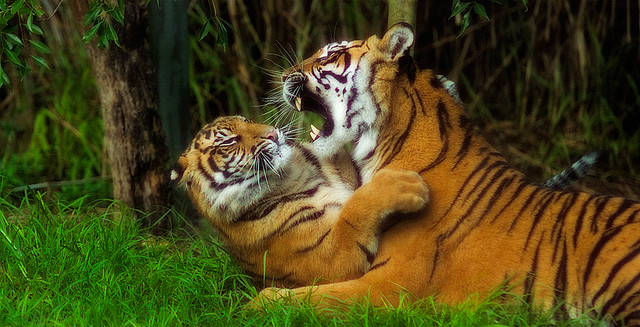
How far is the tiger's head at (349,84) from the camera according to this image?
3023mm

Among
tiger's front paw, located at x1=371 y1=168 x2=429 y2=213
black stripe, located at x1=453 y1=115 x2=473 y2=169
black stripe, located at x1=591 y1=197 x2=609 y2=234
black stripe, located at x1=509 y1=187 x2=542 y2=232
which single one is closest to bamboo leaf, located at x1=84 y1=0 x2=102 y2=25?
tiger's front paw, located at x1=371 y1=168 x2=429 y2=213

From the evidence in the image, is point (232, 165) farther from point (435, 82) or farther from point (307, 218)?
point (435, 82)

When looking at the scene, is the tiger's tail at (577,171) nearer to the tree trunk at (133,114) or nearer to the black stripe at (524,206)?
the black stripe at (524,206)

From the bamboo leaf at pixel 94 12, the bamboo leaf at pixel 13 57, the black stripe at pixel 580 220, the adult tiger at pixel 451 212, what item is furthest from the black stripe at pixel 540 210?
the bamboo leaf at pixel 13 57

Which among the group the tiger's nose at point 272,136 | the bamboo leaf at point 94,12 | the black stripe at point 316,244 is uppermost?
the bamboo leaf at point 94,12

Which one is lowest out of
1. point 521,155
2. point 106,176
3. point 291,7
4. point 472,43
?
point 521,155

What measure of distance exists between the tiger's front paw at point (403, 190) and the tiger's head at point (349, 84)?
0.23m

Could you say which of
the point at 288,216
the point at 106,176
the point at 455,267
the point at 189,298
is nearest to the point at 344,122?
the point at 288,216

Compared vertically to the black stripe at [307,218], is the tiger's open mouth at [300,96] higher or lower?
higher

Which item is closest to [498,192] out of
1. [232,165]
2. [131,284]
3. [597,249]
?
[597,249]

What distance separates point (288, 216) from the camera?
10.1 feet

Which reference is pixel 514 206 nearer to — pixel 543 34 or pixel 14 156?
pixel 543 34

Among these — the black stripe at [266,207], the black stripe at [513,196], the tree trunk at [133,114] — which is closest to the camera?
the black stripe at [513,196]

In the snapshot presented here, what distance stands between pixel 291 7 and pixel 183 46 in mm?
1409
